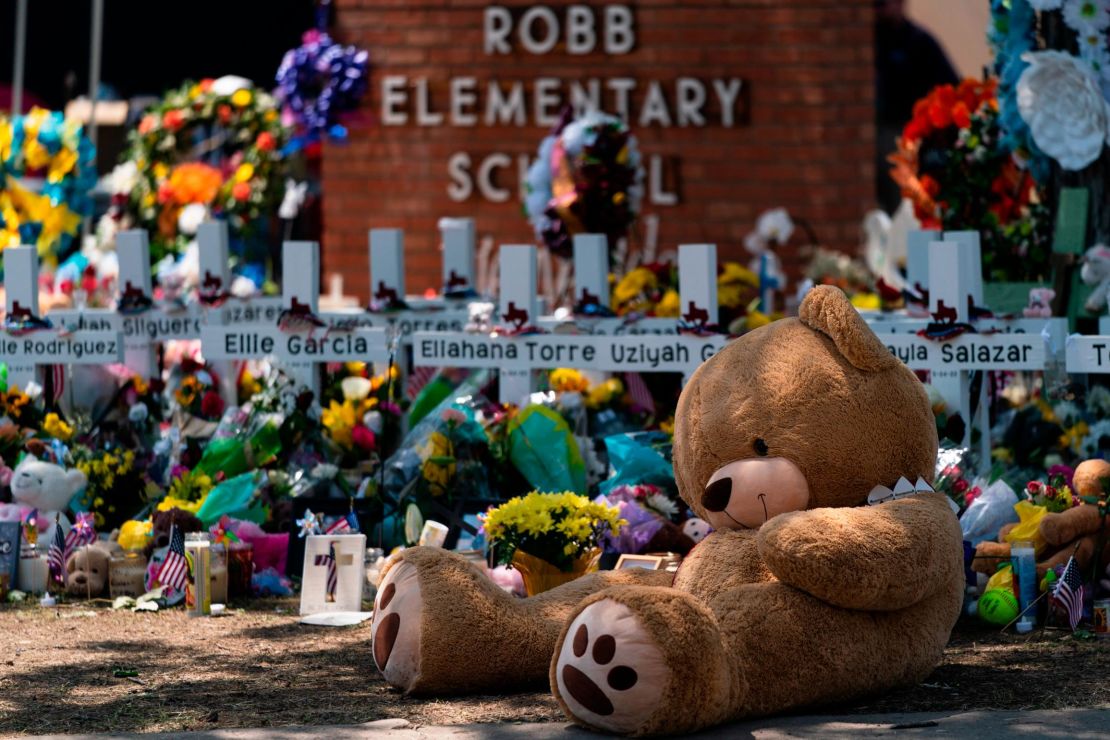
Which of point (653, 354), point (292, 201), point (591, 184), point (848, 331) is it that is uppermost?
point (292, 201)

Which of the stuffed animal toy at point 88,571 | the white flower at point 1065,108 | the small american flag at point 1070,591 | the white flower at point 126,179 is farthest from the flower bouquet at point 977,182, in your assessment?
the white flower at point 126,179

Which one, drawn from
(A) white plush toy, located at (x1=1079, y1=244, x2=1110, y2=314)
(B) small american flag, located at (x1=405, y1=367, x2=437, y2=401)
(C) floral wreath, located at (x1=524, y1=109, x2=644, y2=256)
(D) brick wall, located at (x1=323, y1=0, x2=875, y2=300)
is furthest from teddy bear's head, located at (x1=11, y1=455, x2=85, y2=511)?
(D) brick wall, located at (x1=323, y1=0, x2=875, y2=300)

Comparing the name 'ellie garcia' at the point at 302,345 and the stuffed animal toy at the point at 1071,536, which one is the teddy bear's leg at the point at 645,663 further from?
the name 'ellie garcia' at the point at 302,345

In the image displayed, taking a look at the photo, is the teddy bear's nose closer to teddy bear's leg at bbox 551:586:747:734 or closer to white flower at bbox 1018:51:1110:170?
teddy bear's leg at bbox 551:586:747:734

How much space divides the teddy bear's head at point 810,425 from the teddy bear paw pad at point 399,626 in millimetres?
863

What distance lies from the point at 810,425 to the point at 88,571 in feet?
10.5

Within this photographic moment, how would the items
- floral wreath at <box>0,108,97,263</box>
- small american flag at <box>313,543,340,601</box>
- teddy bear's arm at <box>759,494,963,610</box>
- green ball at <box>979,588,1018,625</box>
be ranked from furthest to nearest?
floral wreath at <box>0,108,97,263</box> < small american flag at <box>313,543,340,601</box> < green ball at <box>979,588,1018,625</box> < teddy bear's arm at <box>759,494,963,610</box>

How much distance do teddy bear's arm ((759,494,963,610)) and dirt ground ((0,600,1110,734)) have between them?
0.38 metres

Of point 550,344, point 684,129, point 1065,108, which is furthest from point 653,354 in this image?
point 684,129

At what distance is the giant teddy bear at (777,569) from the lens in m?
5.07

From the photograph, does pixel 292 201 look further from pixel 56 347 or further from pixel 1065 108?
pixel 1065 108

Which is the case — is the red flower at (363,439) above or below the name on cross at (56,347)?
below

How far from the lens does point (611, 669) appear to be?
4.81m

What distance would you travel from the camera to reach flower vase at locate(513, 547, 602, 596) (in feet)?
21.4
